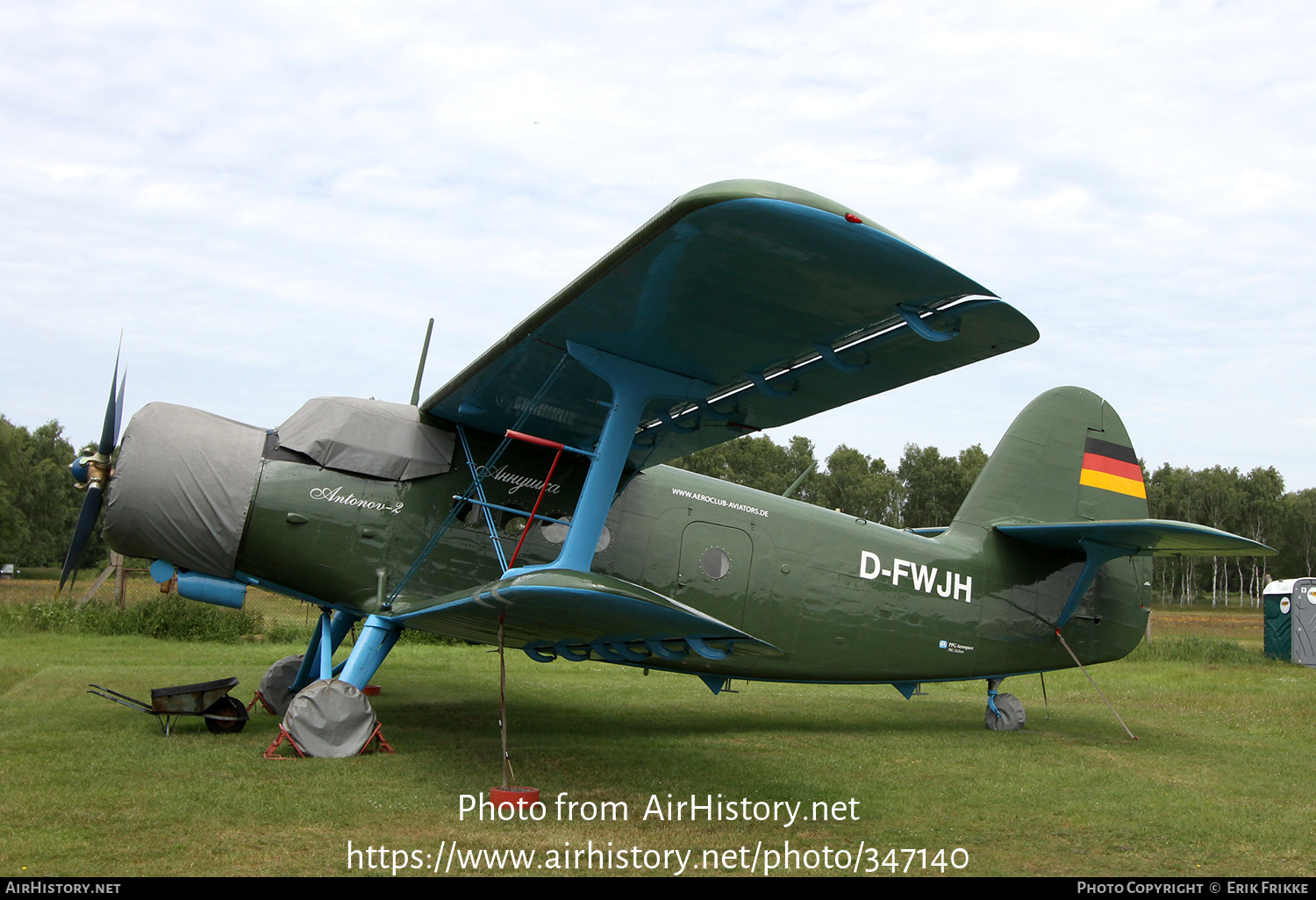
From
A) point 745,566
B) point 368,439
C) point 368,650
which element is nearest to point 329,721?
point 368,650

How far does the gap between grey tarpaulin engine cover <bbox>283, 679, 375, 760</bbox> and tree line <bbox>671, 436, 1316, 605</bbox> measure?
49.5 meters

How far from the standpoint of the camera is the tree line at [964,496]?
57.9 meters

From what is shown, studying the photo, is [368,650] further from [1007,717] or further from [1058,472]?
[1058,472]

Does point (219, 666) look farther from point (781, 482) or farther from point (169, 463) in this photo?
point (781, 482)

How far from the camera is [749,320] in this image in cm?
507

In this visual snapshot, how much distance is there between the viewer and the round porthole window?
8.18 meters

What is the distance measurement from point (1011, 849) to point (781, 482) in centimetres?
5125

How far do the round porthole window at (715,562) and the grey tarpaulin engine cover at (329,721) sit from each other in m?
3.32

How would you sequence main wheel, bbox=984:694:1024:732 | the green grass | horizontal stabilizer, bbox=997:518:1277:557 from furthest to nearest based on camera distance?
main wheel, bbox=984:694:1024:732 < horizontal stabilizer, bbox=997:518:1277:557 < the green grass

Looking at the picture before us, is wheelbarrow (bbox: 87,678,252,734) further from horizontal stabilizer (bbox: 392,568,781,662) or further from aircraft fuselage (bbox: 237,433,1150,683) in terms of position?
horizontal stabilizer (bbox: 392,568,781,662)

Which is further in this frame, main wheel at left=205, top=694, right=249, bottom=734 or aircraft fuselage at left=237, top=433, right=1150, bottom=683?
main wheel at left=205, top=694, right=249, bottom=734

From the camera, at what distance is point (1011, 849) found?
4902 mm

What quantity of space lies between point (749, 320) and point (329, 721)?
14.1ft

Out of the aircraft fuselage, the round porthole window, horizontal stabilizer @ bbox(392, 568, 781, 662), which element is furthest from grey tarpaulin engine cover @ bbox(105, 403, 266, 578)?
the round porthole window
